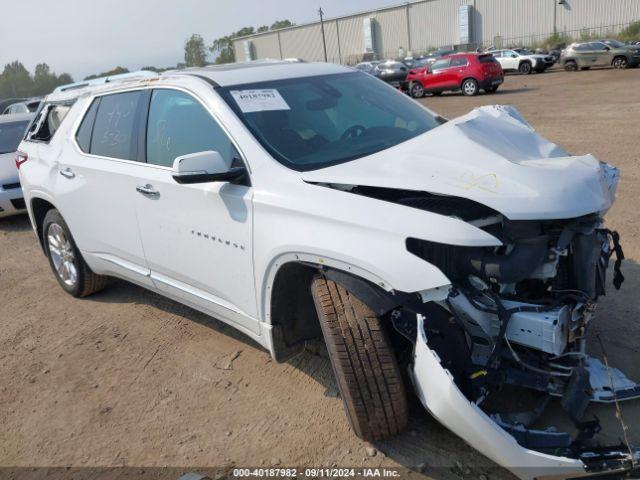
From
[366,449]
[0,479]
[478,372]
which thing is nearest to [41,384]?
[0,479]

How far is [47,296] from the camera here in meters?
5.47

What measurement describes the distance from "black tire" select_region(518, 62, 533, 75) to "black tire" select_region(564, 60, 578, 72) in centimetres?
190

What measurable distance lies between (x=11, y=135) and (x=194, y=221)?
777cm

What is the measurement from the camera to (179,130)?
11.9 ft

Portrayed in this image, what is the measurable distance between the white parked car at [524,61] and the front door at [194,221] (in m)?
31.7

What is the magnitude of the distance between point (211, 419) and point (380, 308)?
1331 millimetres

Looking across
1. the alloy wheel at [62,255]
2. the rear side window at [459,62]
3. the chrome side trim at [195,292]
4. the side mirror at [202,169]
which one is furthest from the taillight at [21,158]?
Answer: the rear side window at [459,62]

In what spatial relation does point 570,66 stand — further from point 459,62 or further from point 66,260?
point 66,260

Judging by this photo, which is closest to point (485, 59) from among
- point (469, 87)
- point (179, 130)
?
point (469, 87)

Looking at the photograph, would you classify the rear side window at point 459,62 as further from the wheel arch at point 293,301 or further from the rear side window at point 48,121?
the wheel arch at point 293,301

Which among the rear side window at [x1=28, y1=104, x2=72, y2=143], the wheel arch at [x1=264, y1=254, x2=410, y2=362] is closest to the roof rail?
the rear side window at [x1=28, y1=104, x2=72, y2=143]

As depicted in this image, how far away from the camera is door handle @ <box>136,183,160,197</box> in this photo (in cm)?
365

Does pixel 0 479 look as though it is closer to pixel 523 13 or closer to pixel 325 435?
pixel 325 435

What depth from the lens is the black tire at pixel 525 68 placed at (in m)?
33.0
